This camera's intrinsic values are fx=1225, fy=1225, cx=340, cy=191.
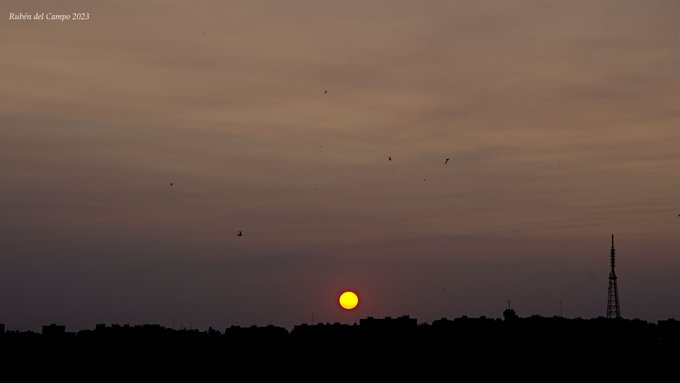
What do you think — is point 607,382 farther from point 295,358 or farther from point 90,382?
point 90,382

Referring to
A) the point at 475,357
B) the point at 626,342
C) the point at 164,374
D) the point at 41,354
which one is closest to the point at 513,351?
the point at 475,357

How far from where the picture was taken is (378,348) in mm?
94938

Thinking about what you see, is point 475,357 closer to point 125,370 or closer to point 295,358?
point 295,358

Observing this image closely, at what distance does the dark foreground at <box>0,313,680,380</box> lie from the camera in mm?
90312

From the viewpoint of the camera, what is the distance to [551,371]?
88.1 metres

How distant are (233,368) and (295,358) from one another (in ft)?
16.5

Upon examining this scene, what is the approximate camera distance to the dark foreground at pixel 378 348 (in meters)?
90.3

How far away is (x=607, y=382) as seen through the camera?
85.4 m

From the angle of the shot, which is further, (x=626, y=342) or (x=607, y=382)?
(x=626, y=342)

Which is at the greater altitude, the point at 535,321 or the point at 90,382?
the point at 535,321

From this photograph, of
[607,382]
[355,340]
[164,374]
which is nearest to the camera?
[607,382]

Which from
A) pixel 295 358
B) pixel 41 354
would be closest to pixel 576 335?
pixel 295 358

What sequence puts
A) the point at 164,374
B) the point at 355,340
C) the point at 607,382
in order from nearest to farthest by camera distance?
the point at 607,382
the point at 164,374
the point at 355,340

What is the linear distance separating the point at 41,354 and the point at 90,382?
552cm
